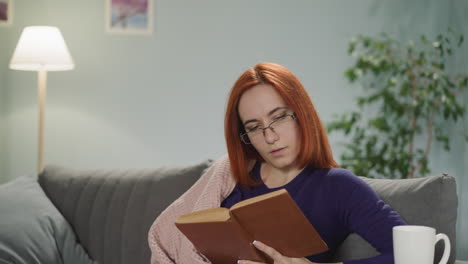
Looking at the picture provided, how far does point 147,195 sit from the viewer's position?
231cm

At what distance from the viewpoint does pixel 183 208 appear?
6.38 ft

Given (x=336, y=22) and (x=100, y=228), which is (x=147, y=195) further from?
(x=336, y=22)

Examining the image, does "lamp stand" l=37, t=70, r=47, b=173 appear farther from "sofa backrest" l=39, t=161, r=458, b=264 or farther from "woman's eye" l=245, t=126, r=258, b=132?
"woman's eye" l=245, t=126, r=258, b=132

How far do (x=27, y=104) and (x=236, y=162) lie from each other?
2.53 meters

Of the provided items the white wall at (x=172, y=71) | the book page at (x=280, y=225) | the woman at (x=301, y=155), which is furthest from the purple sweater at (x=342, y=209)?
the white wall at (x=172, y=71)

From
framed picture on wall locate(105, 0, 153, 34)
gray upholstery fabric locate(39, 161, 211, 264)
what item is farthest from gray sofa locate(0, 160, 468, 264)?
framed picture on wall locate(105, 0, 153, 34)

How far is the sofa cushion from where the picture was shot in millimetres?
2170

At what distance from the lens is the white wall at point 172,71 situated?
394 centimetres

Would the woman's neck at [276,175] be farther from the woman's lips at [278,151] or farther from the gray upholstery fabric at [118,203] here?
the gray upholstery fabric at [118,203]

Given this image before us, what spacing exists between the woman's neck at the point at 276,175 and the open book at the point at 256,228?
0.34 meters

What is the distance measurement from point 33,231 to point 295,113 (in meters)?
1.18

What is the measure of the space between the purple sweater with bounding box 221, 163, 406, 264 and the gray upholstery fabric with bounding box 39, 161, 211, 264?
60cm

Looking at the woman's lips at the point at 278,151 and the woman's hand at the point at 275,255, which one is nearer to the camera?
the woman's hand at the point at 275,255

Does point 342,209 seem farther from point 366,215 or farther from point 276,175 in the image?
point 276,175
